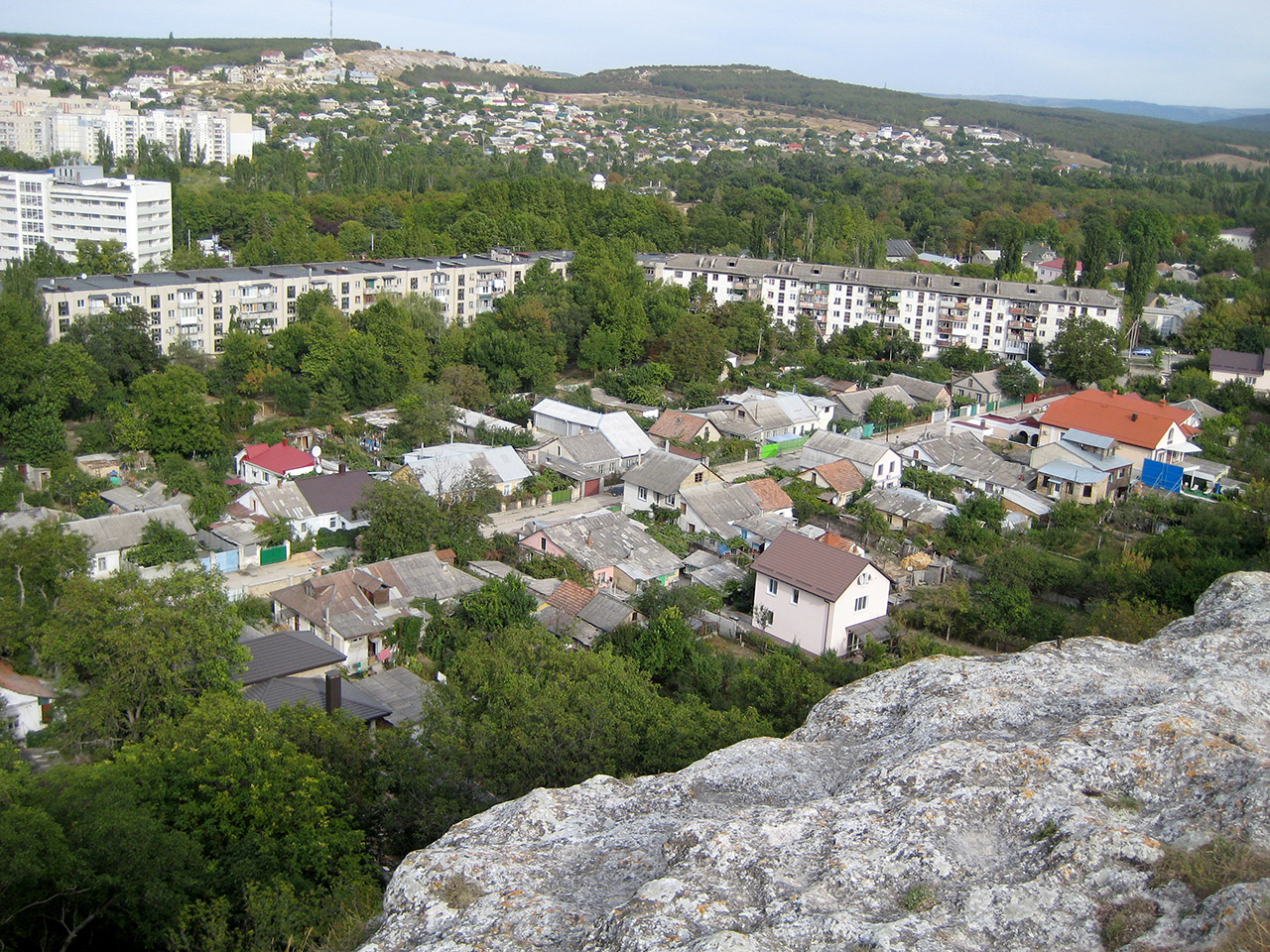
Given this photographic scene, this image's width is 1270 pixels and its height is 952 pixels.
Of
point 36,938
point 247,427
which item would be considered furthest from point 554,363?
point 36,938

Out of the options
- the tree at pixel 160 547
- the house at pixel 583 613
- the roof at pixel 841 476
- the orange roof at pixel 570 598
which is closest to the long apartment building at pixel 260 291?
the tree at pixel 160 547

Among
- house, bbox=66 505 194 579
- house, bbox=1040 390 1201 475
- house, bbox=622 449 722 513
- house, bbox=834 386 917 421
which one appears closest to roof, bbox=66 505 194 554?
house, bbox=66 505 194 579

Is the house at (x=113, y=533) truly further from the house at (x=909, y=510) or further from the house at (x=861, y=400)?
the house at (x=861, y=400)

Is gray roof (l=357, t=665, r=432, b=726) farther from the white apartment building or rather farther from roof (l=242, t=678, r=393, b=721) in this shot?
the white apartment building

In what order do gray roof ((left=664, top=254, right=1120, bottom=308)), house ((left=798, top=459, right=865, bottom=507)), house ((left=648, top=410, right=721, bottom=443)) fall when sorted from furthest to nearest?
gray roof ((left=664, top=254, right=1120, bottom=308)), house ((left=648, top=410, right=721, bottom=443)), house ((left=798, top=459, right=865, bottom=507))

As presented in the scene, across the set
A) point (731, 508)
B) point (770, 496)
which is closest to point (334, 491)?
point (731, 508)
